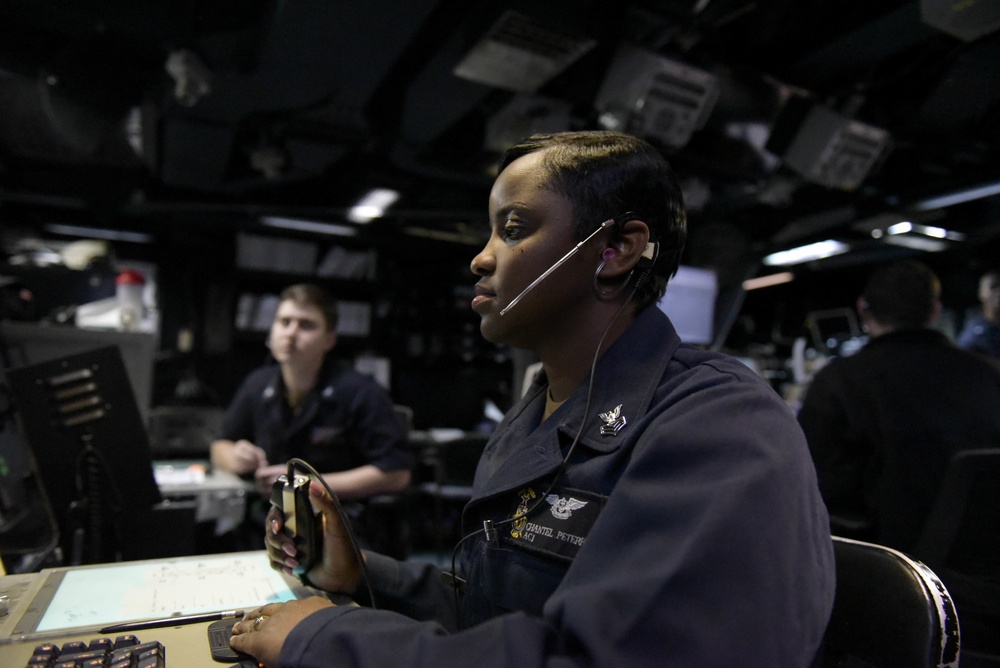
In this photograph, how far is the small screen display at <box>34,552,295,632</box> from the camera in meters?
0.86

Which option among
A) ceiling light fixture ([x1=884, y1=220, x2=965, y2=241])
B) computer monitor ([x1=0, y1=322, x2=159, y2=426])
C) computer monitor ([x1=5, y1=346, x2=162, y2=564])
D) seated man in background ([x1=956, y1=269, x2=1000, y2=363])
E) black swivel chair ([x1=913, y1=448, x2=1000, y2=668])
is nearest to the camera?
computer monitor ([x1=5, y1=346, x2=162, y2=564])

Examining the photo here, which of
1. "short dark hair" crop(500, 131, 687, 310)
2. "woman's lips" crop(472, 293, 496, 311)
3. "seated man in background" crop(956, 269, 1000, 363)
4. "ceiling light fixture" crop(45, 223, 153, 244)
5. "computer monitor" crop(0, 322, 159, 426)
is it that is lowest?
"ceiling light fixture" crop(45, 223, 153, 244)

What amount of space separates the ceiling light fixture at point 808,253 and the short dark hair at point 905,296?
4041 mm

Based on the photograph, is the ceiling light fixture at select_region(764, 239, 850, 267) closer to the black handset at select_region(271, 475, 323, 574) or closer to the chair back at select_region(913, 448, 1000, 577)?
the chair back at select_region(913, 448, 1000, 577)

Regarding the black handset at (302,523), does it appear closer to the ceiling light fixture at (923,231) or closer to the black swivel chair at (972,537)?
the black swivel chair at (972,537)

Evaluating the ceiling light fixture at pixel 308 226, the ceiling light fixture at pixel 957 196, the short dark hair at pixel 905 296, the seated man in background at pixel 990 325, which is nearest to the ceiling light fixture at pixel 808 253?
the ceiling light fixture at pixel 957 196

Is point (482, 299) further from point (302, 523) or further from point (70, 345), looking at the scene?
point (70, 345)

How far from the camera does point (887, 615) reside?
0.83 metres

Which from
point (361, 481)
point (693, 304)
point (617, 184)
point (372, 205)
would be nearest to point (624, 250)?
point (617, 184)

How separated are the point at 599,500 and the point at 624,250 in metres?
0.38

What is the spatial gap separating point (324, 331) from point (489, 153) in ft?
7.51

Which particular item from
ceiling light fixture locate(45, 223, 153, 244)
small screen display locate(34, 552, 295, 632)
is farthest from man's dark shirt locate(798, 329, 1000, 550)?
ceiling light fixture locate(45, 223, 153, 244)

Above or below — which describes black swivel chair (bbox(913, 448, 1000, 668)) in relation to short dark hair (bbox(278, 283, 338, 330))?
above

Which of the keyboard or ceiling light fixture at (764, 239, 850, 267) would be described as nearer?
the keyboard
